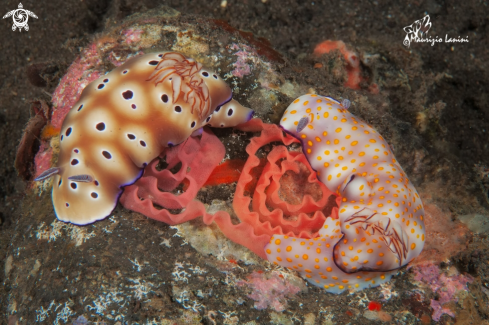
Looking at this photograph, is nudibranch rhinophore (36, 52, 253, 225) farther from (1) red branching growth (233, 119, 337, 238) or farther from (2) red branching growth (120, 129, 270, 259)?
(1) red branching growth (233, 119, 337, 238)

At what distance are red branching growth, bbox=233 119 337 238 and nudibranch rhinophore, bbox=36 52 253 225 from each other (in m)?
0.67

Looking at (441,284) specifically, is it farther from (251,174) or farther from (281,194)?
(251,174)

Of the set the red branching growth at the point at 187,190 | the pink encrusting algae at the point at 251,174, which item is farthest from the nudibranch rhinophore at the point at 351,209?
the red branching growth at the point at 187,190

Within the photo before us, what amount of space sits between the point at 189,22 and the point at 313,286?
3.26 meters

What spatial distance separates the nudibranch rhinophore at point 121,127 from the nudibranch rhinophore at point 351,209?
105 centimetres

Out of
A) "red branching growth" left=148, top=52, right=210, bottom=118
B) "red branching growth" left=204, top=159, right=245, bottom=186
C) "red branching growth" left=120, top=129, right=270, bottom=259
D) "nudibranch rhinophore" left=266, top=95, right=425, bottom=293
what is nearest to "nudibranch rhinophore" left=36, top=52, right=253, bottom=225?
"red branching growth" left=148, top=52, right=210, bottom=118

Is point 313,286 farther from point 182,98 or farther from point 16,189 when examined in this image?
point 16,189

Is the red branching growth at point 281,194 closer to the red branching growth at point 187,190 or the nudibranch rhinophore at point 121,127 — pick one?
the red branching growth at point 187,190

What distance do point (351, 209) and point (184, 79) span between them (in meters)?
1.94

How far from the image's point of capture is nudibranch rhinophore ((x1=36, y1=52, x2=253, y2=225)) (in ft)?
9.04

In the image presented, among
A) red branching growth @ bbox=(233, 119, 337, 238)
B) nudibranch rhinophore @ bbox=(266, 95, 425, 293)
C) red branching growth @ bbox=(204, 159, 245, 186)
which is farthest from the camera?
red branching growth @ bbox=(204, 159, 245, 186)

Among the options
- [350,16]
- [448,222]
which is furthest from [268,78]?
[350,16]

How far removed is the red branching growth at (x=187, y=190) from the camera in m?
2.87

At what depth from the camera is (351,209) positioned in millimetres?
2936
